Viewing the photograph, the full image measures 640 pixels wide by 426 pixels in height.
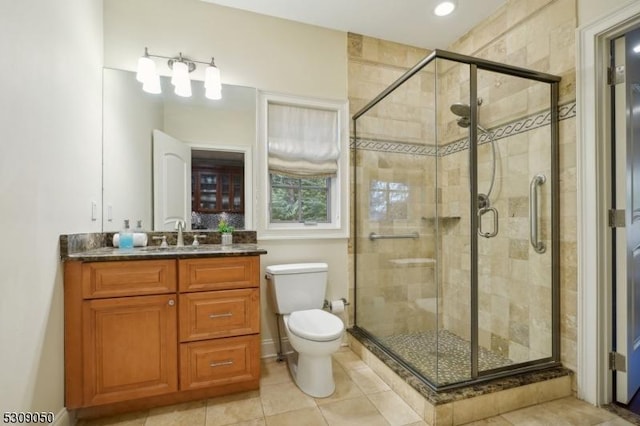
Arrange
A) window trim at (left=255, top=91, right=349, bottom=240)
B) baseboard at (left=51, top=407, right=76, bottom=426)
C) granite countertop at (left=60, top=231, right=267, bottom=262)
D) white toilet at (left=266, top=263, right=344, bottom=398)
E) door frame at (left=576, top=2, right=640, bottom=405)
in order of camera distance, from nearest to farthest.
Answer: baseboard at (left=51, top=407, right=76, bottom=426), granite countertop at (left=60, top=231, right=267, bottom=262), door frame at (left=576, top=2, right=640, bottom=405), white toilet at (left=266, top=263, right=344, bottom=398), window trim at (left=255, top=91, right=349, bottom=240)

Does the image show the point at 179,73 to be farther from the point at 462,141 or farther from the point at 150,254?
the point at 462,141

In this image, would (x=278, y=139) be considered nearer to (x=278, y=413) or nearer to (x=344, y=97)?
(x=344, y=97)

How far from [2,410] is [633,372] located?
9.69 feet

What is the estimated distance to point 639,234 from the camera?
1717 millimetres

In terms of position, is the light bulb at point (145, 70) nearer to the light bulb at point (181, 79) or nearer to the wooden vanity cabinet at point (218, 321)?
the light bulb at point (181, 79)

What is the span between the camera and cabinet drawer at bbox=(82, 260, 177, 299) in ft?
4.96

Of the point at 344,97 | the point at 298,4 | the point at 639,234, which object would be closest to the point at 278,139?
the point at 344,97

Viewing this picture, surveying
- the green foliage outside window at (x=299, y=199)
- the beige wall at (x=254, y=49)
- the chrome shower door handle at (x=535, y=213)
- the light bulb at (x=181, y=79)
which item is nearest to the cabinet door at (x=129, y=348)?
the beige wall at (x=254, y=49)

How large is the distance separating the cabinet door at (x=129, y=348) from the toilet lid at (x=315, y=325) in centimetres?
69

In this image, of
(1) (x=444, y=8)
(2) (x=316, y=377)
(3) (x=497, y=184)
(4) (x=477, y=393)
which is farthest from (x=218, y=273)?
(1) (x=444, y=8)

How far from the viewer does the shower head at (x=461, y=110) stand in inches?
73.5

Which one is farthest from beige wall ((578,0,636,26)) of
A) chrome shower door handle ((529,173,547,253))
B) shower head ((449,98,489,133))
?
chrome shower door handle ((529,173,547,253))

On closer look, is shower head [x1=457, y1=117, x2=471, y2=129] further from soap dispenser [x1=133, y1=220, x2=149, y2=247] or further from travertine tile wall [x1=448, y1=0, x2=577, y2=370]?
soap dispenser [x1=133, y1=220, x2=149, y2=247]

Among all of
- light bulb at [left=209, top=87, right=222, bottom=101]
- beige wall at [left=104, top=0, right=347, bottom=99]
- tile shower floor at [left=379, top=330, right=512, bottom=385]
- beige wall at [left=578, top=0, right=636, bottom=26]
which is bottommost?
tile shower floor at [left=379, top=330, right=512, bottom=385]
